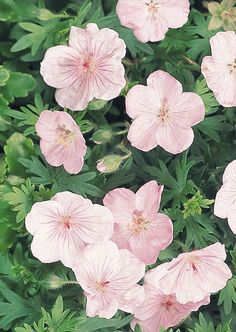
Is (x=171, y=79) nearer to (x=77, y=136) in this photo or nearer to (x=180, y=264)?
(x=77, y=136)

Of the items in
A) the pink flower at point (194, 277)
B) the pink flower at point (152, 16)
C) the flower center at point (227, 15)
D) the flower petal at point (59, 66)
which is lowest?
the pink flower at point (194, 277)

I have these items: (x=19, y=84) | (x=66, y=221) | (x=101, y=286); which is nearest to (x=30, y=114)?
(x=19, y=84)

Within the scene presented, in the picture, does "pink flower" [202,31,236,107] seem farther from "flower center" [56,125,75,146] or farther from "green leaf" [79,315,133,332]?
"green leaf" [79,315,133,332]

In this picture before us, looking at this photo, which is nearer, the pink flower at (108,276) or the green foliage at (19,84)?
the pink flower at (108,276)

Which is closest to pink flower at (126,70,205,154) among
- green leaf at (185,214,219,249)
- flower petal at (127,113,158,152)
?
flower petal at (127,113,158,152)

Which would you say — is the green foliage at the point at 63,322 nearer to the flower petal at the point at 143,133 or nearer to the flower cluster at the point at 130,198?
the flower cluster at the point at 130,198

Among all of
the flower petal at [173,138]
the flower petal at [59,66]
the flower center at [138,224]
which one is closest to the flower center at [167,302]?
the flower center at [138,224]

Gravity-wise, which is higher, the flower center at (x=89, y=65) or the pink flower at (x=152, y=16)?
the pink flower at (x=152, y=16)
